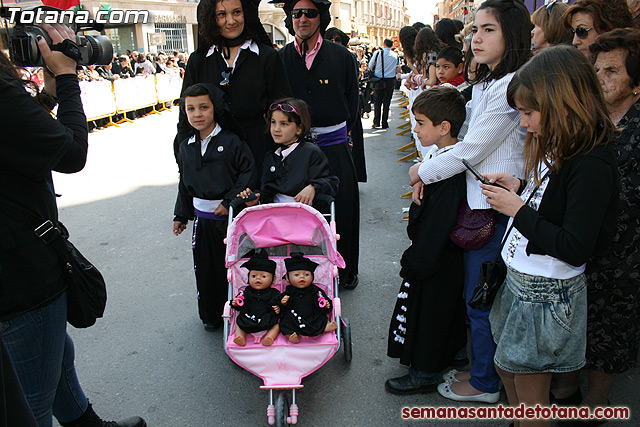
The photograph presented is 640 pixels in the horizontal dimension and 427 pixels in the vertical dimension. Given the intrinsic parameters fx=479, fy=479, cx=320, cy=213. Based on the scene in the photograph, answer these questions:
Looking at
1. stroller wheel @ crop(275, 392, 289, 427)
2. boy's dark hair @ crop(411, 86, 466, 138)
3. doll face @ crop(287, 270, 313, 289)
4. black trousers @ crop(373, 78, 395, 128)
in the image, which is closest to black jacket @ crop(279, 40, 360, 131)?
boy's dark hair @ crop(411, 86, 466, 138)

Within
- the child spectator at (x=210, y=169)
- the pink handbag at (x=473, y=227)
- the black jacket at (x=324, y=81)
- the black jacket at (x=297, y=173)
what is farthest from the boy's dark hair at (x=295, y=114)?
the pink handbag at (x=473, y=227)

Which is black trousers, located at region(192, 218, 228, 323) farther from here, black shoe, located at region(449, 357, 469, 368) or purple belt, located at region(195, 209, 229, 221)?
black shoe, located at region(449, 357, 469, 368)

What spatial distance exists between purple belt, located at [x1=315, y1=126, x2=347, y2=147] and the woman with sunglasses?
57 cm

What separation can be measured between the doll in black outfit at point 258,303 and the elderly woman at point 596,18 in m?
2.27

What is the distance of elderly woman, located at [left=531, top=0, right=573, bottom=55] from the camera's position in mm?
3559

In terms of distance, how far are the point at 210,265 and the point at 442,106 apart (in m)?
1.86

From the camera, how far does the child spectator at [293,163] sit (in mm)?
3098

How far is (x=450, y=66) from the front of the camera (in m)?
4.65

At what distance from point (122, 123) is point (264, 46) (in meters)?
10.7

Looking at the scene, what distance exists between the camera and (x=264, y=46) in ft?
10.8

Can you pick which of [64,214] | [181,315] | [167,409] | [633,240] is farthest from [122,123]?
[633,240]

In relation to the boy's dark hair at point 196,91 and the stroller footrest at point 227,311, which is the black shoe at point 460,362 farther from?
the boy's dark hair at point 196,91

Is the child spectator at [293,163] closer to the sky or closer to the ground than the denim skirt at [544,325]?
closer to the sky

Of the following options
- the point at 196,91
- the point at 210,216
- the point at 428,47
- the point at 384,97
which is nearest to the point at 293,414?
the point at 210,216
